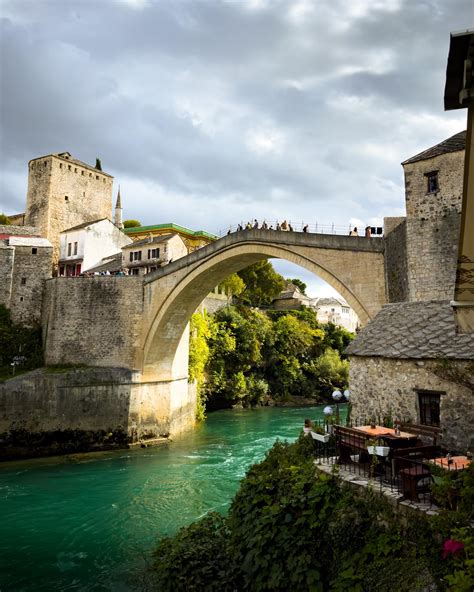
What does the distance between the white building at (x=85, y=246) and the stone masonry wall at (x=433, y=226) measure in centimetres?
2124

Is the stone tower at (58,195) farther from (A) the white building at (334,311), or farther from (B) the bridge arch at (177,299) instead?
(A) the white building at (334,311)

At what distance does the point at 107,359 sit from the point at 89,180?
1603 cm

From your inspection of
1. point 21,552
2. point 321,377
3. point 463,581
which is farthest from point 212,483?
point 321,377

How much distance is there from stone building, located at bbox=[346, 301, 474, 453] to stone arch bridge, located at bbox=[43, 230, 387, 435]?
29.1 ft

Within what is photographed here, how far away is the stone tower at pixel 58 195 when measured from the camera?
28.7m

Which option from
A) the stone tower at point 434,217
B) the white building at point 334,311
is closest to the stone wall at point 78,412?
the stone tower at point 434,217

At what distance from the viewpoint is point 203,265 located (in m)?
20.1

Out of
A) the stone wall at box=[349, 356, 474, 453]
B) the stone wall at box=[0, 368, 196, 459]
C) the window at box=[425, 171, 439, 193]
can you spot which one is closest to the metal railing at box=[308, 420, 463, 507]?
the stone wall at box=[349, 356, 474, 453]

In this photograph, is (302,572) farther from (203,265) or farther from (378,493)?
(203,265)

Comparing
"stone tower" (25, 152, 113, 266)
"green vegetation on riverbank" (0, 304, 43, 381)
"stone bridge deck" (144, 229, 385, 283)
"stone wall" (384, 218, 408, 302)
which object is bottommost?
"green vegetation on riverbank" (0, 304, 43, 381)

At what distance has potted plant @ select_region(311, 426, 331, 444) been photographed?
7998 mm

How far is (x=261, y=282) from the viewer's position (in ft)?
134

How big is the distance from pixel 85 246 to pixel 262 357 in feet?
48.3

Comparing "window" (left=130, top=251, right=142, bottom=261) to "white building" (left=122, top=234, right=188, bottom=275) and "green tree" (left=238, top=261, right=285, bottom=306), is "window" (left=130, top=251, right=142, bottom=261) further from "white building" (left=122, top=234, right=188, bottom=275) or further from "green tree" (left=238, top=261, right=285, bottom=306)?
"green tree" (left=238, top=261, right=285, bottom=306)
